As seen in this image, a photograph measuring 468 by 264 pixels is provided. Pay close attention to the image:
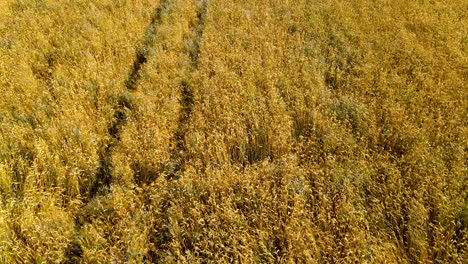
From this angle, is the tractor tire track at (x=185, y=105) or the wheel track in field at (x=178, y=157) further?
the tractor tire track at (x=185, y=105)

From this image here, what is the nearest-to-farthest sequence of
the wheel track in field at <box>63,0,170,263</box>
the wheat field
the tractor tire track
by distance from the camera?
the wheat field < the wheel track in field at <box>63,0,170,263</box> < the tractor tire track

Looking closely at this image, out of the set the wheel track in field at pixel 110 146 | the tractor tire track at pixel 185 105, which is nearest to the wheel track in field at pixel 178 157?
the tractor tire track at pixel 185 105

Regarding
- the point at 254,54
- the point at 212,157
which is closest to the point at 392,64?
the point at 254,54

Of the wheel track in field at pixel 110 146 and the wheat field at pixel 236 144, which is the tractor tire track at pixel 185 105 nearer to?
the wheat field at pixel 236 144

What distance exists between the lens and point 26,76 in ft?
18.5

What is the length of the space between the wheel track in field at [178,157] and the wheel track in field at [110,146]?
2.58ft

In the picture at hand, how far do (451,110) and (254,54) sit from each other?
404 centimetres

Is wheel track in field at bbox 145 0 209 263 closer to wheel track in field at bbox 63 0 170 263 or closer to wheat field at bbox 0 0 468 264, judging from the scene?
wheat field at bbox 0 0 468 264

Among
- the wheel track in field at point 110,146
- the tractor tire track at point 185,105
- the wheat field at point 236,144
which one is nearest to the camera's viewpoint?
the wheat field at point 236,144

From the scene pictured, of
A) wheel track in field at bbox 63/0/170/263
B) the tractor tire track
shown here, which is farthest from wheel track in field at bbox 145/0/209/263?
wheel track in field at bbox 63/0/170/263

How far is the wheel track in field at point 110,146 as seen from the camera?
3.16 metres

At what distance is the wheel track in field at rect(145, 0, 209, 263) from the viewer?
3240mm

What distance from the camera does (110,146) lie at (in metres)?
4.62

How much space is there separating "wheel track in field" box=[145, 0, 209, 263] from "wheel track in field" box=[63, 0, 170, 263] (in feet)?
2.58
